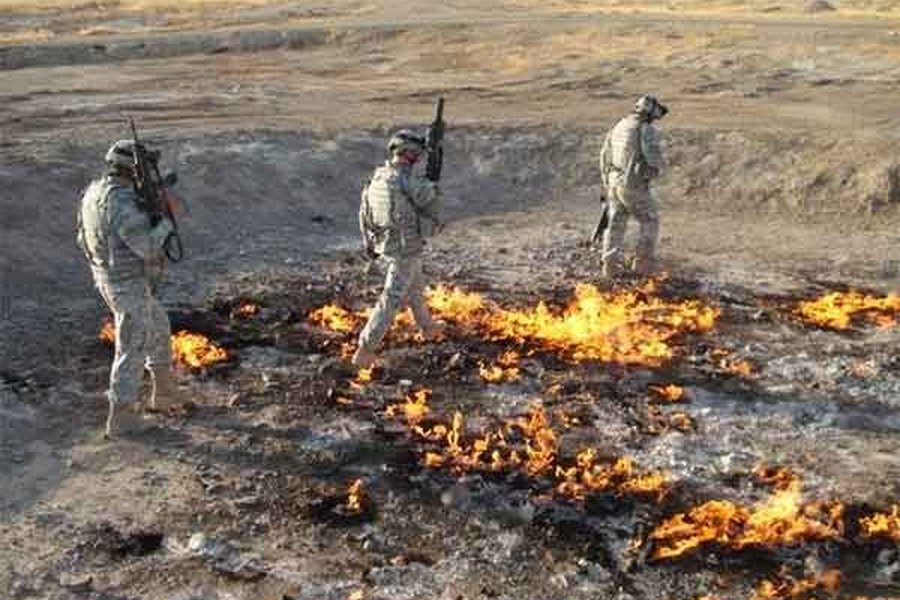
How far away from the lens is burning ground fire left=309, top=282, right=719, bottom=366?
11.3 meters

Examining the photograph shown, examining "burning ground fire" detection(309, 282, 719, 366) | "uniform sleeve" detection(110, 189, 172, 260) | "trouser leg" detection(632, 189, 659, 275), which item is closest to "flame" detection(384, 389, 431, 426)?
"burning ground fire" detection(309, 282, 719, 366)

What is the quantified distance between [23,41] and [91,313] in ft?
72.9

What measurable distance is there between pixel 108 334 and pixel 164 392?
2.47 metres

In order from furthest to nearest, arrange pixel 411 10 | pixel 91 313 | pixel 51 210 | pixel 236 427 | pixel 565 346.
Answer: pixel 411 10
pixel 51 210
pixel 91 313
pixel 565 346
pixel 236 427

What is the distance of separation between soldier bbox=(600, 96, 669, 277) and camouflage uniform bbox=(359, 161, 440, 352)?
13.0ft

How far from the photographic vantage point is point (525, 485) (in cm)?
844

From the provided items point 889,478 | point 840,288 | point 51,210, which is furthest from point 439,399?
point 51,210

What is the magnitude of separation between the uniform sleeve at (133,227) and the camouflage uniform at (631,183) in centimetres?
677

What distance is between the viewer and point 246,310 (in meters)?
12.6

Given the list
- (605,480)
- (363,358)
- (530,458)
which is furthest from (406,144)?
(605,480)

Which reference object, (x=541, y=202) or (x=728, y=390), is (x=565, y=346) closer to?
(x=728, y=390)

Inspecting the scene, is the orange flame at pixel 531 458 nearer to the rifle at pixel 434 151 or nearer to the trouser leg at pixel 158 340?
the trouser leg at pixel 158 340

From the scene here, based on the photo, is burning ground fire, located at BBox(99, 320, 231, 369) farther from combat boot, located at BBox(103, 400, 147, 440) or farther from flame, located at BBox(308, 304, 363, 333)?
combat boot, located at BBox(103, 400, 147, 440)

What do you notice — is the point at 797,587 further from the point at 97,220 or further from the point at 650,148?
the point at 650,148
